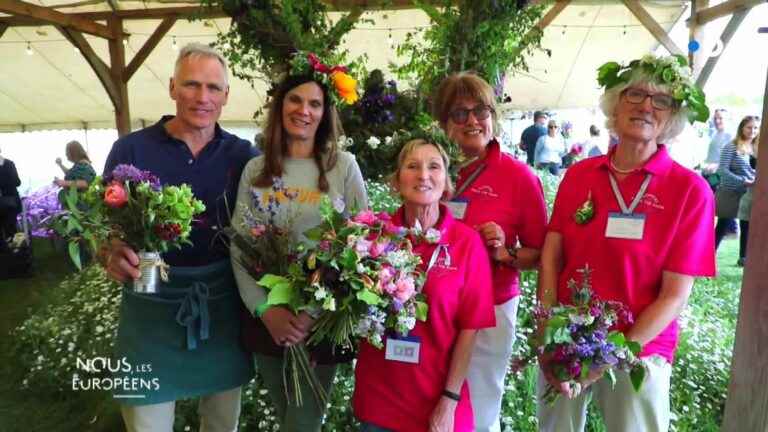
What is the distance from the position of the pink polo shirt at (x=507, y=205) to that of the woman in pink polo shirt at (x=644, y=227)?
18cm

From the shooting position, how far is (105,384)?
312 centimetres

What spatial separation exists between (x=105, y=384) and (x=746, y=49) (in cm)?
949

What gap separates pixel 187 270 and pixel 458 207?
1.05 m

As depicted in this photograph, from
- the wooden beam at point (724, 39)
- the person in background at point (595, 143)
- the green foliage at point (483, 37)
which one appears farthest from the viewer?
the person in background at point (595, 143)

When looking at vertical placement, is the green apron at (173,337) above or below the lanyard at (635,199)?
below

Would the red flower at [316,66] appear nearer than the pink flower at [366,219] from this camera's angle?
No

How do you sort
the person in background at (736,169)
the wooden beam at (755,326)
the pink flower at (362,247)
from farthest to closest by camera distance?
the person in background at (736,169), the pink flower at (362,247), the wooden beam at (755,326)

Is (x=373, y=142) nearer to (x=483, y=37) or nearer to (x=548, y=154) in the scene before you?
(x=483, y=37)

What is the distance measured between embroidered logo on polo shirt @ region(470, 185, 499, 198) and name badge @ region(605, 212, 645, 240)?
1.44 ft

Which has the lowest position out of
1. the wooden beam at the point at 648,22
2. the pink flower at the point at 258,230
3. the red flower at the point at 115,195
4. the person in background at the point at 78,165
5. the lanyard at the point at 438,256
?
the person in background at the point at 78,165

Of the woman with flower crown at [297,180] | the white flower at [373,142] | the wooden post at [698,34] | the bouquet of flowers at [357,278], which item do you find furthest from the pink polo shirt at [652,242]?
the wooden post at [698,34]

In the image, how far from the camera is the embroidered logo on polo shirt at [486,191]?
1942 millimetres

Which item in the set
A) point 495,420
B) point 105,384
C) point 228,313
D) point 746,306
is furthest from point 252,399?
point 746,306

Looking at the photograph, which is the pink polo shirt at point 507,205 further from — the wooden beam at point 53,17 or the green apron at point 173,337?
the wooden beam at point 53,17
